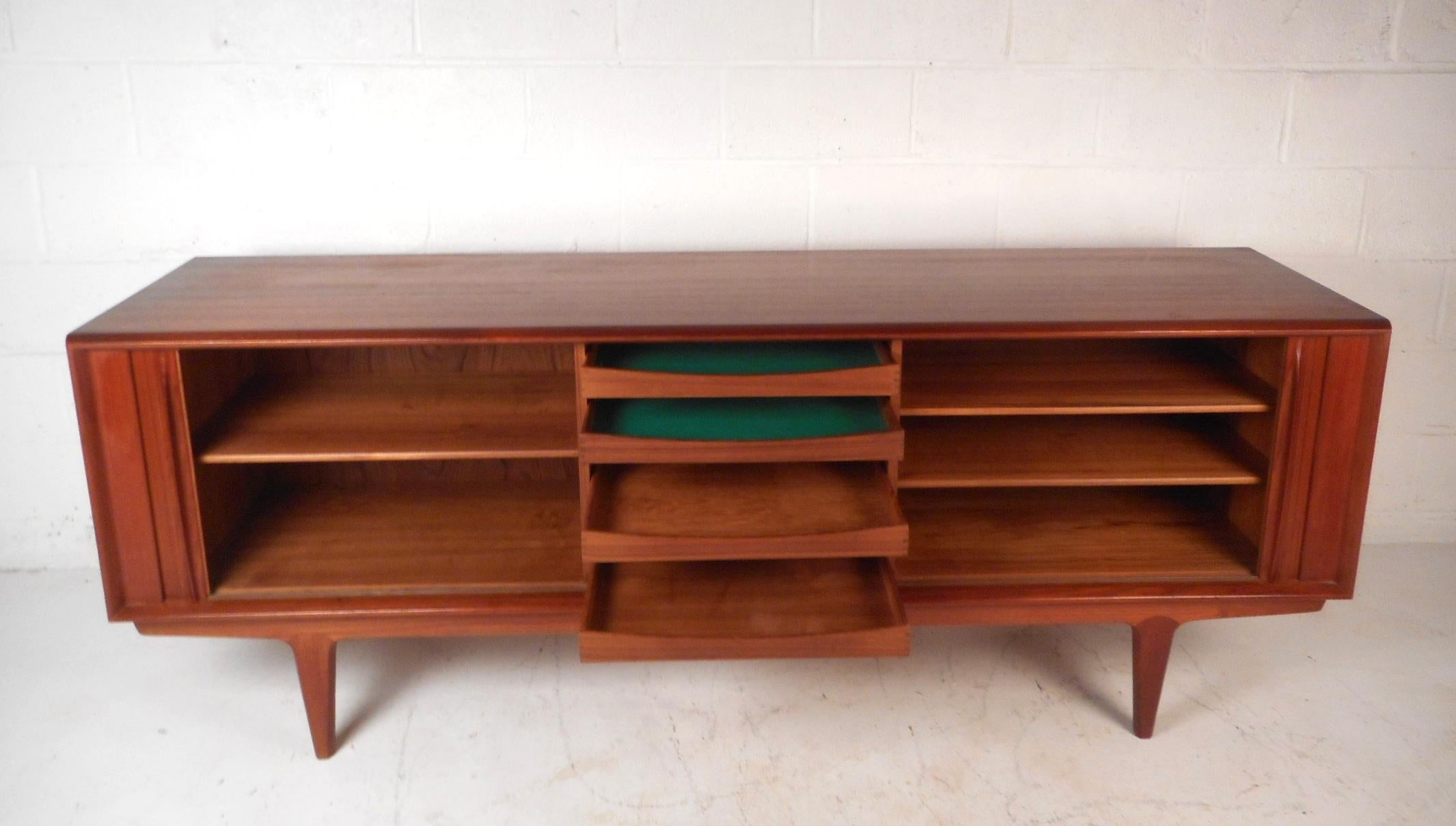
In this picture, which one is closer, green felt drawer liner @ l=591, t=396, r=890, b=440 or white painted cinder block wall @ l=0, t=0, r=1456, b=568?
green felt drawer liner @ l=591, t=396, r=890, b=440

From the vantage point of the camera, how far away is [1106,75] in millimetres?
2455

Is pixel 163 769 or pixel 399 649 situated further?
pixel 399 649

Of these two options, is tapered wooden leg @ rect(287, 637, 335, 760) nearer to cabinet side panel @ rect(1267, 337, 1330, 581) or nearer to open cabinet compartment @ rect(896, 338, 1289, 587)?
open cabinet compartment @ rect(896, 338, 1289, 587)

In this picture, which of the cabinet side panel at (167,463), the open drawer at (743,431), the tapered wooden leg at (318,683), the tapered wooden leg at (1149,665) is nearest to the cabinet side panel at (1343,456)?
the tapered wooden leg at (1149,665)

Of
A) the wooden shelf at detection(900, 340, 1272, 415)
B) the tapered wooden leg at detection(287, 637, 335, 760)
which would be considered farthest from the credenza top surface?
the tapered wooden leg at detection(287, 637, 335, 760)

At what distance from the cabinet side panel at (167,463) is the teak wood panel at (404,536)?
0.08 metres

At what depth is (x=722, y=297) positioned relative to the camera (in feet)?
6.67

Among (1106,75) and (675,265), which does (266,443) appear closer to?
(675,265)

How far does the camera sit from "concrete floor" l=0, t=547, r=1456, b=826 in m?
1.96

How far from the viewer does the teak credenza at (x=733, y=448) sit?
1.83 m

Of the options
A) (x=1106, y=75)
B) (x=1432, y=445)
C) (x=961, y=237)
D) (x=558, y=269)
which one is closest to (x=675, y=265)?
(x=558, y=269)

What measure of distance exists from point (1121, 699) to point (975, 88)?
1.21 m

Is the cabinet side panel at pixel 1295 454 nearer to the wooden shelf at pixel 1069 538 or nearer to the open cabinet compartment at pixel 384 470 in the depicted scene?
the wooden shelf at pixel 1069 538

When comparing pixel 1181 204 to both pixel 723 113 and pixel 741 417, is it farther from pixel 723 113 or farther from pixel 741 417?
pixel 741 417
